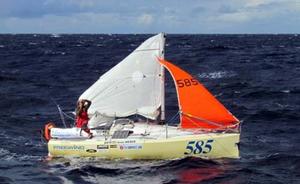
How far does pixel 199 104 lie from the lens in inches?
1096

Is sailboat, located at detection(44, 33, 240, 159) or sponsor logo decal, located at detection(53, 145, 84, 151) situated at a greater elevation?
sailboat, located at detection(44, 33, 240, 159)

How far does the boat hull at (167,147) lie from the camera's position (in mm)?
26531

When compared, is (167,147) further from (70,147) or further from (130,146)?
(70,147)

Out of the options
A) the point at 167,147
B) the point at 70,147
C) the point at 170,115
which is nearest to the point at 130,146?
the point at 167,147

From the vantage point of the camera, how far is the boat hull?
26531mm

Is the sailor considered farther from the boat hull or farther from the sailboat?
the boat hull

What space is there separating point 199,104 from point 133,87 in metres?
3.79

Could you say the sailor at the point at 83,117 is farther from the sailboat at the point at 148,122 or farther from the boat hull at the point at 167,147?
the boat hull at the point at 167,147

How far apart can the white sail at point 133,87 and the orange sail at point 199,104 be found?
166 cm

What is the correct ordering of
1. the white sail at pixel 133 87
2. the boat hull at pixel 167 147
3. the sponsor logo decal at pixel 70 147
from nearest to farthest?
the boat hull at pixel 167 147 → the sponsor logo decal at pixel 70 147 → the white sail at pixel 133 87

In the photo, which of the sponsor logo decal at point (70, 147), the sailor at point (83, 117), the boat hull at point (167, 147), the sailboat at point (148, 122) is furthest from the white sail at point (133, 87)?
the boat hull at point (167, 147)

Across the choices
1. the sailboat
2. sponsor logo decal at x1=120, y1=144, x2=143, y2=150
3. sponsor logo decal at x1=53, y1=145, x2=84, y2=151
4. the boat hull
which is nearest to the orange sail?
the sailboat

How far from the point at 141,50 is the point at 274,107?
58.7 feet

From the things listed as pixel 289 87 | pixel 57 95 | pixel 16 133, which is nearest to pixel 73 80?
pixel 57 95
